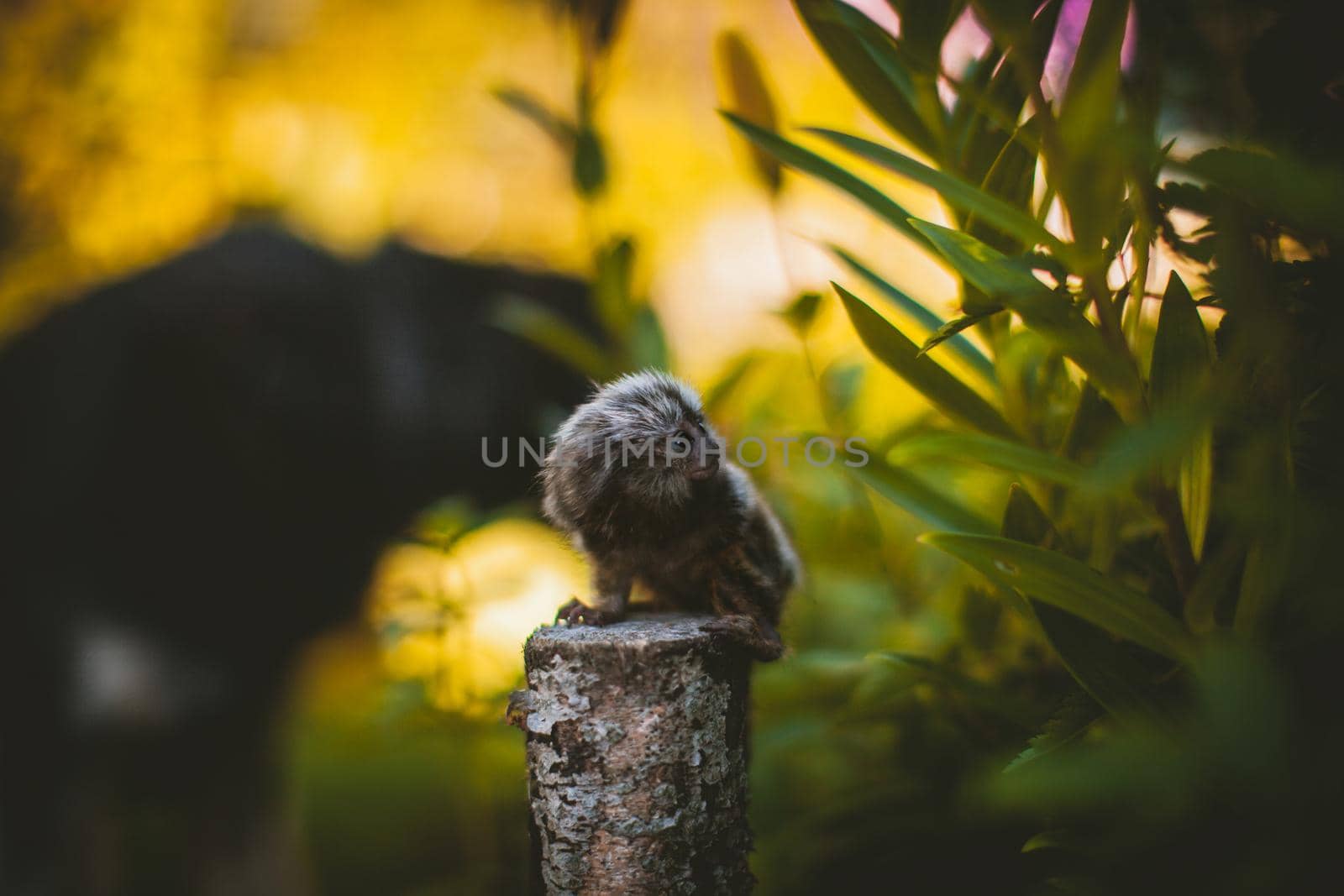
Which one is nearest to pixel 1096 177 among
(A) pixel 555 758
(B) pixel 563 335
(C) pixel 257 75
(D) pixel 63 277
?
(A) pixel 555 758

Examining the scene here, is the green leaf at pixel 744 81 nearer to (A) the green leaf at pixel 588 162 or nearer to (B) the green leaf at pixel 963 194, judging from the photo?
(A) the green leaf at pixel 588 162

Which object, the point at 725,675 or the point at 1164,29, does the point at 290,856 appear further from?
the point at 1164,29

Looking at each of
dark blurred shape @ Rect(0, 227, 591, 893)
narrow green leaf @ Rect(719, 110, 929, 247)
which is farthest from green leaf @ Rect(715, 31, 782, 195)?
dark blurred shape @ Rect(0, 227, 591, 893)

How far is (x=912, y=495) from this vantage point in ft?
3.60

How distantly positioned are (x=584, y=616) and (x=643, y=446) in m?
0.25

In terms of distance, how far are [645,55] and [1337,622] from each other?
483cm

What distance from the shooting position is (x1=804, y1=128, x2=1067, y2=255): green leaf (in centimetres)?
82

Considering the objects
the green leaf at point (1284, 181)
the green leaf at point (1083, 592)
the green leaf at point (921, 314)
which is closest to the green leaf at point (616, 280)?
the green leaf at point (921, 314)

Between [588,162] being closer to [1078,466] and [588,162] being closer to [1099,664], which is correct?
[1078,466]

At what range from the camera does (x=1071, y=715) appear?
913mm

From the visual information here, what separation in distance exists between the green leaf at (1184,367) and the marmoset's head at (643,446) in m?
0.48

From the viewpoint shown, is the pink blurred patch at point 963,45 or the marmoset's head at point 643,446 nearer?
the marmoset's head at point 643,446

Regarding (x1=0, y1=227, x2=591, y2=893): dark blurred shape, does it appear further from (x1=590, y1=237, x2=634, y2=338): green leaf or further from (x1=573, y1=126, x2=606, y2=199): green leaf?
(x1=573, y1=126, x2=606, y2=199): green leaf

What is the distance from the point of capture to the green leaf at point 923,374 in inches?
38.9
